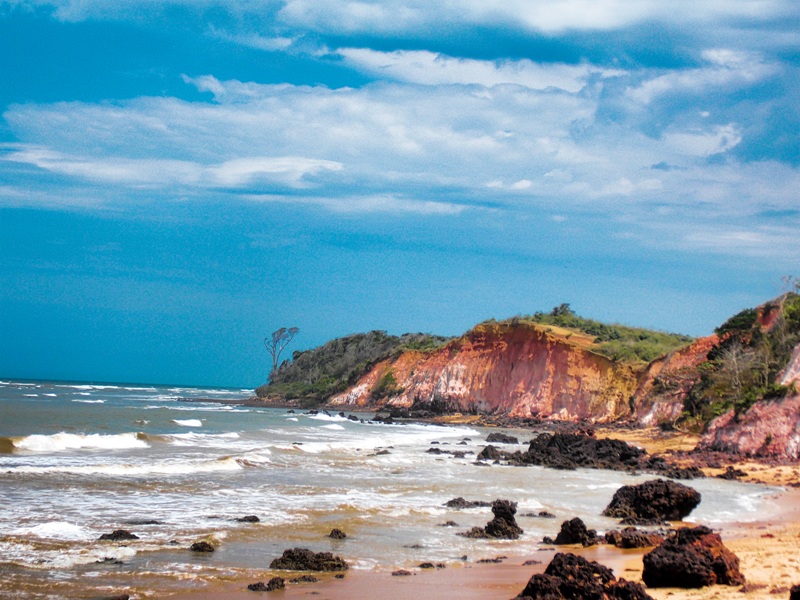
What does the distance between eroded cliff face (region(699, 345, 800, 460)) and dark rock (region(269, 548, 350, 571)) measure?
59.4ft

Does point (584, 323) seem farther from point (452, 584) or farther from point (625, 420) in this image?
point (452, 584)

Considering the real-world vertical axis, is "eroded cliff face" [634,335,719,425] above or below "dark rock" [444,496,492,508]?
above

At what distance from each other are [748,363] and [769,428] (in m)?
8.31

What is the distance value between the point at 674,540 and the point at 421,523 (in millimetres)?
5657

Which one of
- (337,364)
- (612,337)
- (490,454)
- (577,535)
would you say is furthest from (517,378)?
(577,535)

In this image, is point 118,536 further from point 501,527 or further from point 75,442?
point 75,442

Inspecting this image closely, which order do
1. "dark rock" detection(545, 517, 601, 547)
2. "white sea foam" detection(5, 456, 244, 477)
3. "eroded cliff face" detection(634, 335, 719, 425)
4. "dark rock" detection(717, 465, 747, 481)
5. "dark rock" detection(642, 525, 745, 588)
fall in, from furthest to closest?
"eroded cliff face" detection(634, 335, 719, 425) → "dark rock" detection(717, 465, 747, 481) → "white sea foam" detection(5, 456, 244, 477) → "dark rock" detection(545, 517, 601, 547) → "dark rock" detection(642, 525, 745, 588)

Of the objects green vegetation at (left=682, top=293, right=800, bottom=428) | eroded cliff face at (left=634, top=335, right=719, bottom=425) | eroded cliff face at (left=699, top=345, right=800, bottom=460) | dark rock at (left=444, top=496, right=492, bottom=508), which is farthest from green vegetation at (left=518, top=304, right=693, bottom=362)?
dark rock at (left=444, top=496, right=492, bottom=508)

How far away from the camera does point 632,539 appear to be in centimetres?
1209

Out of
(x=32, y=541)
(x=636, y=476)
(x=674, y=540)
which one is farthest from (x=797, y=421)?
(x=32, y=541)

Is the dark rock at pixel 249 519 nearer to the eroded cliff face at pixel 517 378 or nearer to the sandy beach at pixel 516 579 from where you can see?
the sandy beach at pixel 516 579

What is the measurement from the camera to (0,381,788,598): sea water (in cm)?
1067

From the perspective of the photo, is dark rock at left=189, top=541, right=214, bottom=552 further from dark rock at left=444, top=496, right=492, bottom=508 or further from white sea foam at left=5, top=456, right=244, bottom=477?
white sea foam at left=5, top=456, right=244, bottom=477

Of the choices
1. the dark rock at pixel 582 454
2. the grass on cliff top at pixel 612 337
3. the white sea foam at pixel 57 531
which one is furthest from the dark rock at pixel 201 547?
the grass on cliff top at pixel 612 337
